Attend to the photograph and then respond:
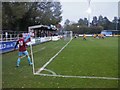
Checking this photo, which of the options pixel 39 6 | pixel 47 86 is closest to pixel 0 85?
pixel 47 86

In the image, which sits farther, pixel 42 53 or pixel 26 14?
pixel 26 14

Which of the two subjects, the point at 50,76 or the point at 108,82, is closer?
the point at 108,82

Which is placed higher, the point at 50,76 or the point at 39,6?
the point at 39,6

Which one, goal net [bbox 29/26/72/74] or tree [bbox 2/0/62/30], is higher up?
tree [bbox 2/0/62/30]

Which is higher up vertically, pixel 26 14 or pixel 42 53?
pixel 26 14

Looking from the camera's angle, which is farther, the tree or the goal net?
the tree

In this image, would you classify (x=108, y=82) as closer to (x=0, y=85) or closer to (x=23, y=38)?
(x=0, y=85)

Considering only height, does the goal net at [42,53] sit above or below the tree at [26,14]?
below

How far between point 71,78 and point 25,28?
2134 inches

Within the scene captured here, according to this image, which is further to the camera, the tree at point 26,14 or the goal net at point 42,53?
the tree at point 26,14

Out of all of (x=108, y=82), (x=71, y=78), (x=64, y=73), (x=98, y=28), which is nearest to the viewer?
(x=108, y=82)

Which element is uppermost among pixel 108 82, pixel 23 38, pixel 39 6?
pixel 39 6

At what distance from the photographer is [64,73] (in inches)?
484

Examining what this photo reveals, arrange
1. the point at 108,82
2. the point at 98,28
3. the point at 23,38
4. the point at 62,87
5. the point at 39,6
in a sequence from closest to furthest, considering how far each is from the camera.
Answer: the point at 62,87 < the point at 108,82 < the point at 23,38 < the point at 39,6 < the point at 98,28
